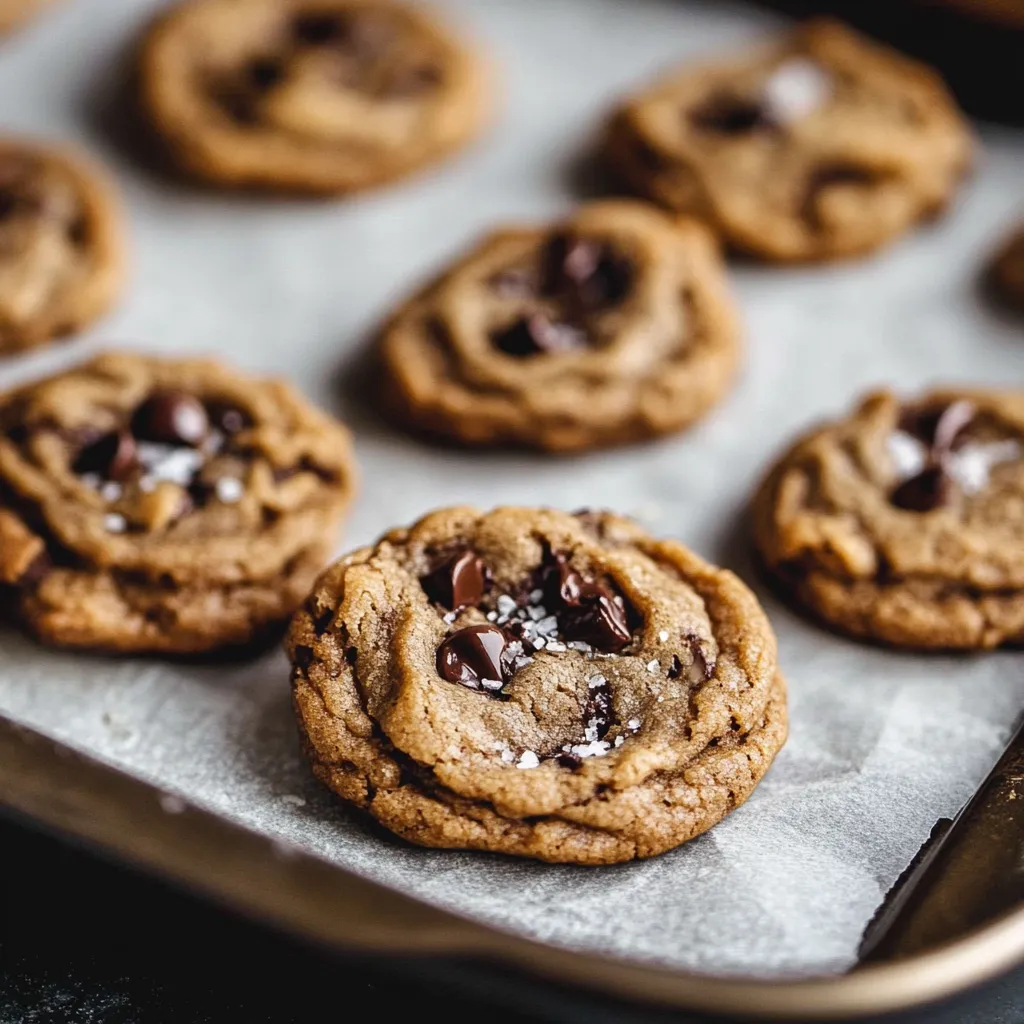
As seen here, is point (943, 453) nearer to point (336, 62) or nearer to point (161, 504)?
point (161, 504)

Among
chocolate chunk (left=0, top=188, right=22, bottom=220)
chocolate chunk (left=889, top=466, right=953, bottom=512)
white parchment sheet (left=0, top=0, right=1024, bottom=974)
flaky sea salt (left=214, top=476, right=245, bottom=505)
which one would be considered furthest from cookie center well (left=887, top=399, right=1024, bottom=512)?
chocolate chunk (left=0, top=188, right=22, bottom=220)

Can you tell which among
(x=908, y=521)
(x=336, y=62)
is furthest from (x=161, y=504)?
(x=336, y=62)

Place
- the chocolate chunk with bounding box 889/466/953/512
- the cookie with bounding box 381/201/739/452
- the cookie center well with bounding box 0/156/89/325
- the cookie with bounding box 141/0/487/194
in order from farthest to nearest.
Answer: the cookie with bounding box 141/0/487/194
the cookie center well with bounding box 0/156/89/325
the cookie with bounding box 381/201/739/452
the chocolate chunk with bounding box 889/466/953/512

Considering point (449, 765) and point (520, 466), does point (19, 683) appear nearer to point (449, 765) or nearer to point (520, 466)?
point (449, 765)

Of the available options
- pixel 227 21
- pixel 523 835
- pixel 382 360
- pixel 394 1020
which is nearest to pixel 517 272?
pixel 382 360

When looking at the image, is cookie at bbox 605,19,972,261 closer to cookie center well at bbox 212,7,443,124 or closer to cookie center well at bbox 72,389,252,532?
cookie center well at bbox 212,7,443,124
